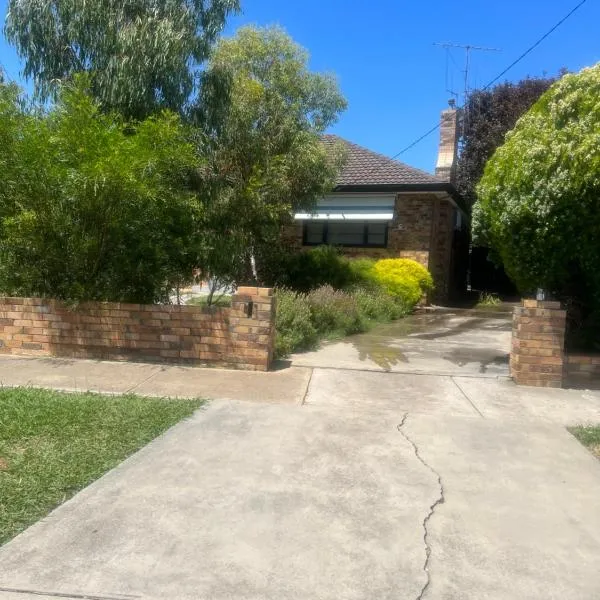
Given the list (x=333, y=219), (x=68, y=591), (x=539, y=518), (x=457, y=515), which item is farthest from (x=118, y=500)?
(x=333, y=219)

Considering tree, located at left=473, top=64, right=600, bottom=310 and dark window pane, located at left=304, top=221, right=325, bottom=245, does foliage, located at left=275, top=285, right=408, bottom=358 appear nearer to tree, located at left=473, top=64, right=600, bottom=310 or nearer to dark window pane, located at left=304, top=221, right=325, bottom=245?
tree, located at left=473, top=64, right=600, bottom=310

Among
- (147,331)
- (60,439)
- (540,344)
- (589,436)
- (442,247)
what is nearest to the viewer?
(60,439)

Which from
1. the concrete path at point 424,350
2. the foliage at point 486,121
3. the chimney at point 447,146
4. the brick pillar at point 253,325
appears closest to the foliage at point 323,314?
the concrete path at point 424,350

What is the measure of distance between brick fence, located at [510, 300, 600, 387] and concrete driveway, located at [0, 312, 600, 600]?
130 centimetres

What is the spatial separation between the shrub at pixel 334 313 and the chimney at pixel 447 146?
10.3 m

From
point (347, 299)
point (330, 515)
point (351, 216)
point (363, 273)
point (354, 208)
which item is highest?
point (354, 208)

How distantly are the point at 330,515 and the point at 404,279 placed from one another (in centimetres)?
1164

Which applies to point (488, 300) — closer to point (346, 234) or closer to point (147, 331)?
point (346, 234)

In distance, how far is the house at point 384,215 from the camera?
16516 millimetres

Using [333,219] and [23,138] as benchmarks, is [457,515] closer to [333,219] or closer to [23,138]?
[23,138]

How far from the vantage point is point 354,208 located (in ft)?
54.6

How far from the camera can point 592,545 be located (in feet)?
11.6

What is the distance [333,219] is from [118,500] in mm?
13546

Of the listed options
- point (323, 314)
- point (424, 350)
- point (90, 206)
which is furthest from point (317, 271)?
point (90, 206)
